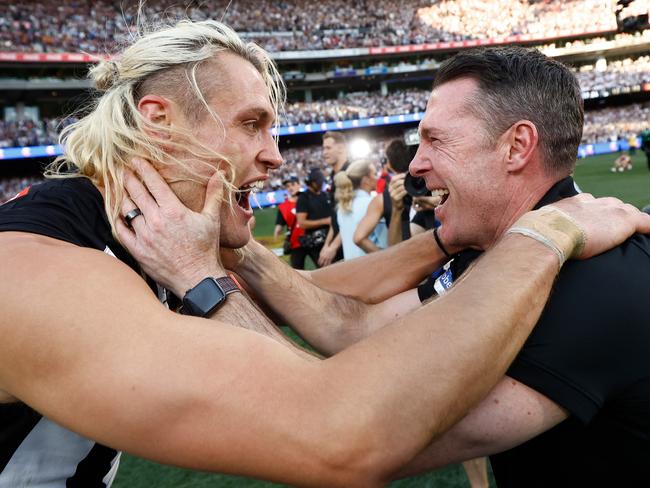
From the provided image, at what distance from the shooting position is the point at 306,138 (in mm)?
39094

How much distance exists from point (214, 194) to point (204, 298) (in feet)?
1.45

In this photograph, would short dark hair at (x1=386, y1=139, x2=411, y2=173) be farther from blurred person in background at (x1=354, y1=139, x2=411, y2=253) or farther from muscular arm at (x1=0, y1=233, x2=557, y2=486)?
muscular arm at (x1=0, y1=233, x2=557, y2=486)

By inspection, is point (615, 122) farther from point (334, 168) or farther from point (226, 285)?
point (226, 285)

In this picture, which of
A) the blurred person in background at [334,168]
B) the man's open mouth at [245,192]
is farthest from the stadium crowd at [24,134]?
the man's open mouth at [245,192]

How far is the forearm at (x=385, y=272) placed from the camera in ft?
9.21

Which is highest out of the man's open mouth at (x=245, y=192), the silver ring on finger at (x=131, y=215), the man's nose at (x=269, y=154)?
the man's nose at (x=269, y=154)

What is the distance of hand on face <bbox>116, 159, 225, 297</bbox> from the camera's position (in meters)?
1.53

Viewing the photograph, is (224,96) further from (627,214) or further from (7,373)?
(627,214)

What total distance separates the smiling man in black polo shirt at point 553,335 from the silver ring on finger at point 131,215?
3.55ft

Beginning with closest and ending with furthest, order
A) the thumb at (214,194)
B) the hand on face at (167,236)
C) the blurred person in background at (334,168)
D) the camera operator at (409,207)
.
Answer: the hand on face at (167,236) → the thumb at (214,194) → the camera operator at (409,207) → the blurred person in background at (334,168)

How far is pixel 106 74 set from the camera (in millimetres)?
2043

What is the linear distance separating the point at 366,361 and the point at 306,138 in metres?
38.9

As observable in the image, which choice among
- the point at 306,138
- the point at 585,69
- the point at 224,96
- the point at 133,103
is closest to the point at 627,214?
the point at 224,96

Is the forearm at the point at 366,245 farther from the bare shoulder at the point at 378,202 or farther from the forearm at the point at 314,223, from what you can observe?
the forearm at the point at 314,223
